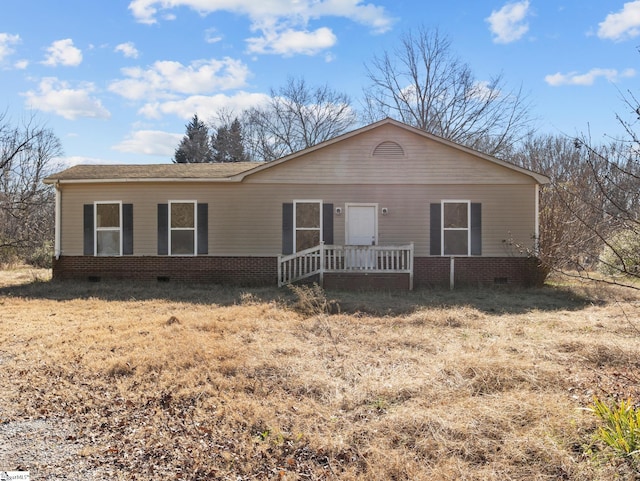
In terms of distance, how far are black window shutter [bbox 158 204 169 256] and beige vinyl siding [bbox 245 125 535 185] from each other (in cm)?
263

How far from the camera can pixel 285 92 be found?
34.3 m

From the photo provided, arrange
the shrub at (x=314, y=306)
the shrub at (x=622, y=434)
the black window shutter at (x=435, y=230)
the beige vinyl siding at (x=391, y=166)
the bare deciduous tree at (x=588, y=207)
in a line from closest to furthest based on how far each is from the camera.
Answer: the shrub at (x=622, y=434) < the bare deciduous tree at (x=588, y=207) < the shrub at (x=314, y=306) < the beige vinyl siding at (x=391, y=166) < the black window shutter at (x=435, y=230)

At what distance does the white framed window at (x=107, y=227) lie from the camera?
12938 mm

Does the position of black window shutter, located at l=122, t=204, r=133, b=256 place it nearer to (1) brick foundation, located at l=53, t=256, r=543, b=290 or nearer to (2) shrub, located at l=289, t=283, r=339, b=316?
(1) brick foundation, located at l=53, t=256, r=543, b=290

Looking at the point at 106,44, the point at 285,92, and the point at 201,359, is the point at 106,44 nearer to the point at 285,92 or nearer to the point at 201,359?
the point at 201,359

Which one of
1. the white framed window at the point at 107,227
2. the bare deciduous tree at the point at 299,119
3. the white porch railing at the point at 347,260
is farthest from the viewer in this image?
the bare deciduous tree at the point at 299,119

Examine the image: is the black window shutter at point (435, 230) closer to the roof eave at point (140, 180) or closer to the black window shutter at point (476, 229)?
the black window shutter at point (476, 229)

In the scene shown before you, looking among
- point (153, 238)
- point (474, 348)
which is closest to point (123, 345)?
point (474, 348)

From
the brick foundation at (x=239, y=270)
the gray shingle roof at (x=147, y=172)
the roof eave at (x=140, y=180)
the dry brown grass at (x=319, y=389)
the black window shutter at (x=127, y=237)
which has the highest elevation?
the gray shingle roof at (x=147, y=172)

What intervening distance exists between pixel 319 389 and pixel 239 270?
8416mm

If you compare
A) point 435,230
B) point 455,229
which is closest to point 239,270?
point 435,230

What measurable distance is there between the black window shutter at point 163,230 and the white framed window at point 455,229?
7868 mm

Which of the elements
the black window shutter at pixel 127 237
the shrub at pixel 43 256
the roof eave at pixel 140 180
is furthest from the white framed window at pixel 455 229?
the shrub at pixel 43 256

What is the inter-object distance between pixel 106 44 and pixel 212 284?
293 inches
